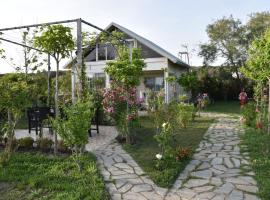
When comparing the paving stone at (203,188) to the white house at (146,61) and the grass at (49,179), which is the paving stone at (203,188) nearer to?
the grass at (49,179)

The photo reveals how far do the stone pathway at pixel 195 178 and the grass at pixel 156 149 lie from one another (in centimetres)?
13

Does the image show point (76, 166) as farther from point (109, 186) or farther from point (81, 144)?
point (109, 186)

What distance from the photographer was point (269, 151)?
22.6 ft

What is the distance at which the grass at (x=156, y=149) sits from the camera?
207 inches

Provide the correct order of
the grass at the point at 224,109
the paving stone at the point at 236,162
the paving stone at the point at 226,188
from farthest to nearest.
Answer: the grass at the point at 224,109 < the paving stone at the point at 236,162 < the paving stone at the point at 226,188

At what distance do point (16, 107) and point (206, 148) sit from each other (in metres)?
4.44

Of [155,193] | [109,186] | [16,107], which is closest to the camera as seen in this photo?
[155,193]

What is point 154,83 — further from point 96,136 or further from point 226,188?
point 226,188

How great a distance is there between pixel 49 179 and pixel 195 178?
2.46m

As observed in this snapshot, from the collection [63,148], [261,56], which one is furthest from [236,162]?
[63,148]

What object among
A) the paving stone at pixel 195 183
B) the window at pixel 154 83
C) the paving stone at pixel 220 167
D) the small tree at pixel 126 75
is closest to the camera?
the paving stone at pixel 195 183

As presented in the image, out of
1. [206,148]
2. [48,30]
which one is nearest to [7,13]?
[48,30]

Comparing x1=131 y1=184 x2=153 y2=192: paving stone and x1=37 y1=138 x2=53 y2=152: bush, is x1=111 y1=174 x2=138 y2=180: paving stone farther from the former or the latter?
x1=37 y1=138 x2=53 y2=152: bush

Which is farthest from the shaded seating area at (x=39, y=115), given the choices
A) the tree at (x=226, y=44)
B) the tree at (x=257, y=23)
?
the tree at (x=257, y=23)
